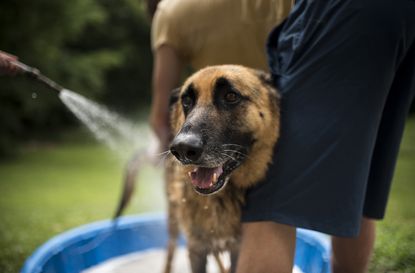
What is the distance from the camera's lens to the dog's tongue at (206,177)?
1.65m

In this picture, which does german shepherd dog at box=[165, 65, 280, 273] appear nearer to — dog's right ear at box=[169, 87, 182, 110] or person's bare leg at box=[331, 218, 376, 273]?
dog's right ear at box=[169, 87, 182, 110]

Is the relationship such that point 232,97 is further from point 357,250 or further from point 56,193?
point 56,193

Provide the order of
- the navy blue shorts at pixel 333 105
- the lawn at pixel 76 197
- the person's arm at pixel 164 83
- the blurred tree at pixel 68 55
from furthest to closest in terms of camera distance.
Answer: the blurred tree at pixel 68 55, the lawn at pixel 76 197, the person's arm at pixel 164 83, the navy blue shorts at pixel 333 105

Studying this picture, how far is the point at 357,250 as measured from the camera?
218 centimetres

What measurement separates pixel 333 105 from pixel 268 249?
2.01 ft

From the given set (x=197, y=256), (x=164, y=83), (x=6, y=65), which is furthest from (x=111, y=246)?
(x=6, y=65)

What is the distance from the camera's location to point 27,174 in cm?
676

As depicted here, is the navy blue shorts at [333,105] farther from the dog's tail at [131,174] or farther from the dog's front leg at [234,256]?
the dog's tail at [131,174]

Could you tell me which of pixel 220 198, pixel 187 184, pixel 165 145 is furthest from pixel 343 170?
pixel 165 145

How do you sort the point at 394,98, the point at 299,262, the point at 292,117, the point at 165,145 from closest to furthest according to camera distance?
the point at 292,117
the point at 394,98
the point at 165,145
the point at 299,262

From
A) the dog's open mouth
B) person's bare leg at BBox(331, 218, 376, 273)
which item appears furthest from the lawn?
the dog's open mouth

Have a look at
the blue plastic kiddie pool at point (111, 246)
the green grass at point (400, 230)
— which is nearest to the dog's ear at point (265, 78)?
the blue plastic kiddie pool at point (111, 246)

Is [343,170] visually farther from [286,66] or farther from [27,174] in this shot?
[27,174]

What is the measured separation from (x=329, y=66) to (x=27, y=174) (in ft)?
20.9
